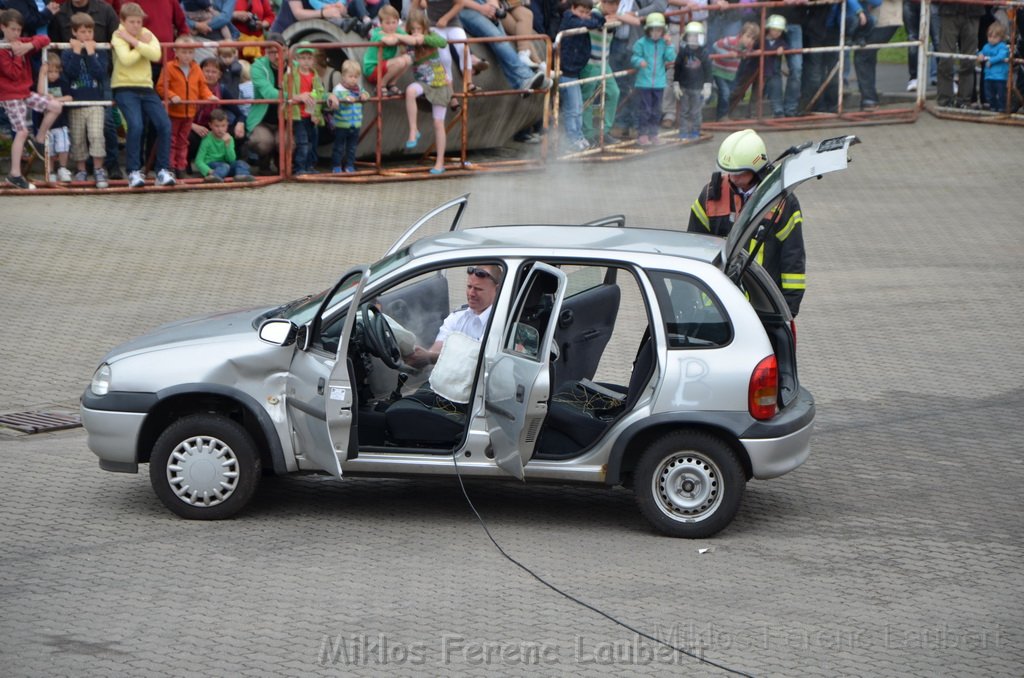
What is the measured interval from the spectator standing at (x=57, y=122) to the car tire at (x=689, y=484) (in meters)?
10.1

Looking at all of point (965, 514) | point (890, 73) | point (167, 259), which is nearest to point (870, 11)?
point (890, 73)

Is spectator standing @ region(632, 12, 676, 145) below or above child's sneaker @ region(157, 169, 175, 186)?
above

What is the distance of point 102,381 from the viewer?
7.88m

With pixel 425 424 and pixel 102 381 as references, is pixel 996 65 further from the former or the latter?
pixel 102 381

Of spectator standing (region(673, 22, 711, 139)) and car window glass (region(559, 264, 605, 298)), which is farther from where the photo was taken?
spectator standing (region(673, 22, 711, 139))

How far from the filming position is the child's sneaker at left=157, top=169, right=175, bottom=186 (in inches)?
636

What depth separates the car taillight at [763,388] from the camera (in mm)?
7492

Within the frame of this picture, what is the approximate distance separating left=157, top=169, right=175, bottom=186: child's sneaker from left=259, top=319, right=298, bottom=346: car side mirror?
8972mm

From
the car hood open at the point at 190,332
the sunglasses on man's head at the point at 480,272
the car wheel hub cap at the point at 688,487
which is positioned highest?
the sunglasses on man's head at the point at 480,272

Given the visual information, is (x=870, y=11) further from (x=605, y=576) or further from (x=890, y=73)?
(x=605, y=576)

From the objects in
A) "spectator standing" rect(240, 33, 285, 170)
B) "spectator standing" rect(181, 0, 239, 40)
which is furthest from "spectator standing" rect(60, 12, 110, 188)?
"spectator standing" rect(240, 33, 285, 170)

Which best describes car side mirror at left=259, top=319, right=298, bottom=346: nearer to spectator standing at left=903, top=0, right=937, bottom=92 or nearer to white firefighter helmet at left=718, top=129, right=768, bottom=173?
white firefighter helmet at left=718, top=129, right=768, bottom=173

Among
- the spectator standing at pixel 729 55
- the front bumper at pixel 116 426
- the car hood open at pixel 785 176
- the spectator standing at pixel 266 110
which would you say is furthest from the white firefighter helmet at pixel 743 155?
the spectator standing at pixel 729 55

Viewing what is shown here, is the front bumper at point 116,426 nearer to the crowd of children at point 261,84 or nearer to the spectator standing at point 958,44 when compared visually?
the crowd of children at point 261,84
